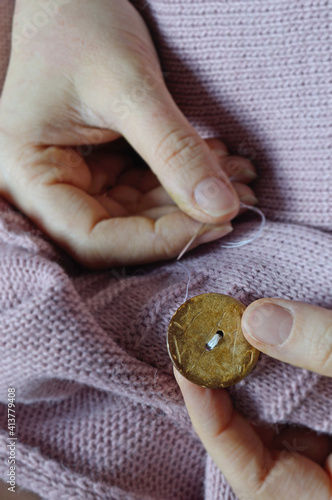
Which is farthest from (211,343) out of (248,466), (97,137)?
(97,137)

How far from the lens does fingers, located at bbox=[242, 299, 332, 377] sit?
0.61 metres

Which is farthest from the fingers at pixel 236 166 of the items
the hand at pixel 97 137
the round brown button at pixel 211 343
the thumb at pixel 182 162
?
the round brown button at pixel 211 343

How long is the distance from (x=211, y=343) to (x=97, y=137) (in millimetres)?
555

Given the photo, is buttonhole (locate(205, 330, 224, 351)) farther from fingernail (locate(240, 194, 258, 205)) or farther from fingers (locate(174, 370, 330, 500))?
fingernail (locate(240, 194, 258, 205))

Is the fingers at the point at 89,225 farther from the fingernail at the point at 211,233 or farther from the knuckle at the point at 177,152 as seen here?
the knuckle at the point at 177,152

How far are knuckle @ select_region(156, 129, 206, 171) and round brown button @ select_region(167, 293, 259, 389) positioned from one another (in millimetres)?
285

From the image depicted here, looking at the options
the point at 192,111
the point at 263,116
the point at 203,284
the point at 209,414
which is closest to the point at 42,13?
the point at 192,111

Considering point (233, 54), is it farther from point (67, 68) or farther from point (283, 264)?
point (283, 264)

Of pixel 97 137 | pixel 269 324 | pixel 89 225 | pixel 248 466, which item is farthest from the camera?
pixel 97 137

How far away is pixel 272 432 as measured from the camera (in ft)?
2.84

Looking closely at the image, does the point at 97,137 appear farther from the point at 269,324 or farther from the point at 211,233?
the point at 269,324

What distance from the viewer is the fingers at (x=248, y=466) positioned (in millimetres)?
731

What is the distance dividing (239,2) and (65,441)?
939 mm

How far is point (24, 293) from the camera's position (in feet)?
2.47
